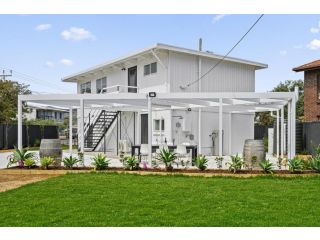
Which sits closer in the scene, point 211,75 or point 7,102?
point 211,75

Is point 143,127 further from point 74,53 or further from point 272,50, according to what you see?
point 272,50

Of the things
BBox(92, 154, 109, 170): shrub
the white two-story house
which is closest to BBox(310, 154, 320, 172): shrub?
BBox(92, 154, 109, 170): shrub

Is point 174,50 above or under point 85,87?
above

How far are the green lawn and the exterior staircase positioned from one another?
11528 mm

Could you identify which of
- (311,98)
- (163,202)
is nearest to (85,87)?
(311,98)

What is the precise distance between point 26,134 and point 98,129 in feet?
29.2

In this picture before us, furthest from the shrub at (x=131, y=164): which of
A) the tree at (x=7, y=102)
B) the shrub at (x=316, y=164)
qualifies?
the tree at (x=7, y=102)

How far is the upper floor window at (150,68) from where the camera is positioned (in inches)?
794

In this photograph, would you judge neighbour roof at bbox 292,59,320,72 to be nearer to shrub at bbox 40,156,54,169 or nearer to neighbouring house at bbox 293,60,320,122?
neighbouring house at bbox 293,60,320,122

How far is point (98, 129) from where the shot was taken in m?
Result: 24.0

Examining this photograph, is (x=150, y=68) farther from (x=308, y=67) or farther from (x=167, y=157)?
(x=308, y=67)

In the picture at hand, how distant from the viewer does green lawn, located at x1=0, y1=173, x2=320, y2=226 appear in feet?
21.2

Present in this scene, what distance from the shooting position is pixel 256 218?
6.61 meters
